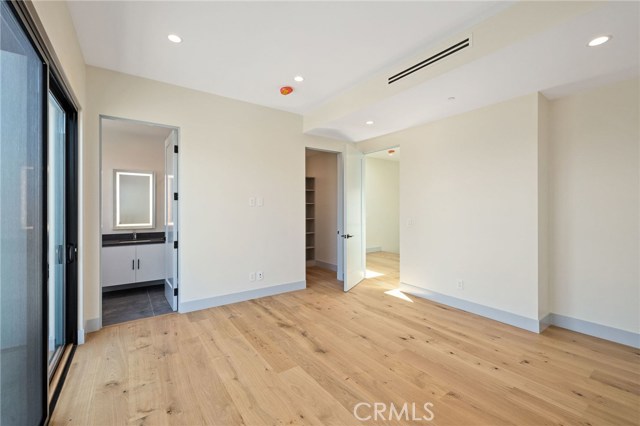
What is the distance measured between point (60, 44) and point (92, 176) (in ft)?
4.72

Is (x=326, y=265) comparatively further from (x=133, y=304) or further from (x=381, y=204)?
(x=133, y=304)

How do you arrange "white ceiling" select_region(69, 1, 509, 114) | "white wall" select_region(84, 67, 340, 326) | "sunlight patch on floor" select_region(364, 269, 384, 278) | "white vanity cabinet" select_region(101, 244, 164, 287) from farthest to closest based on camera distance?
1. "sunlight patch on floor" select_region(364, 269, 384, 278)
2. "white vanity cabinet" select_region(101, 244, 164, 287)
3. "white wall" select_region(84, 67, 340, 326)
4. "white ceiling" select_region(69, 1, 509, 114)

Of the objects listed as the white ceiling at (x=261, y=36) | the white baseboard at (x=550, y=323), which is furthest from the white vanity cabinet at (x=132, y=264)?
A: the white baseboard at (x=550, y=323)

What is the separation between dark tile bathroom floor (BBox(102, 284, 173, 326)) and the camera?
345 cm

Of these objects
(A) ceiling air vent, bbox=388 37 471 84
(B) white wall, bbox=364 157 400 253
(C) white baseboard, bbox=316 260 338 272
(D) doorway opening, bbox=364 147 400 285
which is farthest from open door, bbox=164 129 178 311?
(B) white wall, bbox=364 157 400 253

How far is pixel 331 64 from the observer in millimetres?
2939

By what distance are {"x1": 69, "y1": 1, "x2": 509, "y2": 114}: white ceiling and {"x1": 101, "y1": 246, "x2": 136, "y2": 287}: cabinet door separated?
271cm

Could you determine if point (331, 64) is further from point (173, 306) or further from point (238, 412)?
point (173, 306)

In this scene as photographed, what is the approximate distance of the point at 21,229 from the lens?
144 centimetres

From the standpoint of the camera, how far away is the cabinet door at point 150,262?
4512 mm

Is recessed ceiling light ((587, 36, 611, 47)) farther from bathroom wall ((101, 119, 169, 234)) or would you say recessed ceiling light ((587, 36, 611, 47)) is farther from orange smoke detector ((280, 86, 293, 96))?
bathroom wall ((101, 119, 169, 234))

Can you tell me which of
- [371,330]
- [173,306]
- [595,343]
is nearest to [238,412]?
[371,330]

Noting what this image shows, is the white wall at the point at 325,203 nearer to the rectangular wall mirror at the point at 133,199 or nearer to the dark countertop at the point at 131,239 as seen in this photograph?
the dark countertop at the point at 131,239

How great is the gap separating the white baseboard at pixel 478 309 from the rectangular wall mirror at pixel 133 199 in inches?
186
